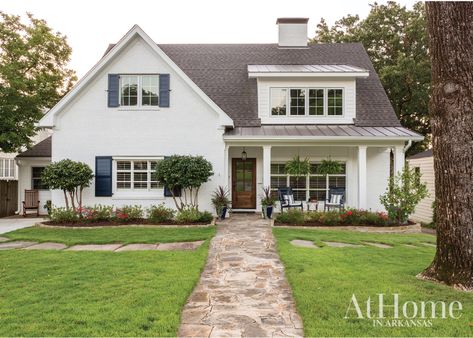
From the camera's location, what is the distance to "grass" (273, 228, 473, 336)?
3949 millimetres

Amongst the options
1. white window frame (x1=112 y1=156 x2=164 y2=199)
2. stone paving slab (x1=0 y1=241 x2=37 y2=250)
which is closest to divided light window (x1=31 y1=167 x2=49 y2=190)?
white window frame (x1=112 y1=156 x2=164 y2=199)

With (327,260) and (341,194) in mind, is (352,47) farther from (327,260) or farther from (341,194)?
(327,260)

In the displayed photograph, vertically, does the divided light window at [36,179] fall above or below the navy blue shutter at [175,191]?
above

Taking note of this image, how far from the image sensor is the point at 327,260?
6934 mm

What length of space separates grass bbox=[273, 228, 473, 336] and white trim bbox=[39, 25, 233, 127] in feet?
19.8

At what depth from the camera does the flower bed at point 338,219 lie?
37.8ft

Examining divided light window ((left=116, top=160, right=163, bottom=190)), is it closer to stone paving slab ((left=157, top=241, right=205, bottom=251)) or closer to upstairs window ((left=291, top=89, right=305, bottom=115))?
stone paving slab ((left=157, top=241, right=205, bottom=251))

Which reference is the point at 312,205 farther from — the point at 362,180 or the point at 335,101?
the point at 335,101

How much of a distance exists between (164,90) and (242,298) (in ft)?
31.1

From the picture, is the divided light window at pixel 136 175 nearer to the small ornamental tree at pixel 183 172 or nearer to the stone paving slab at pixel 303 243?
the small ornamental tree at pixel 183 172

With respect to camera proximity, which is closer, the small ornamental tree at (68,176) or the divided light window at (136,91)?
the small ornamental tree at (68,176)

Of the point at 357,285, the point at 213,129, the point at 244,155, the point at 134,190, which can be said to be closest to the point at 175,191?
the point at 134,190

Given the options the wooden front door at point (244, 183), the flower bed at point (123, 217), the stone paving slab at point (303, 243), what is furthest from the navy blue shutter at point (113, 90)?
the stone paving slab at point (303, 243)

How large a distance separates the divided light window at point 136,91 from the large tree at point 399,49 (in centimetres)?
1502
